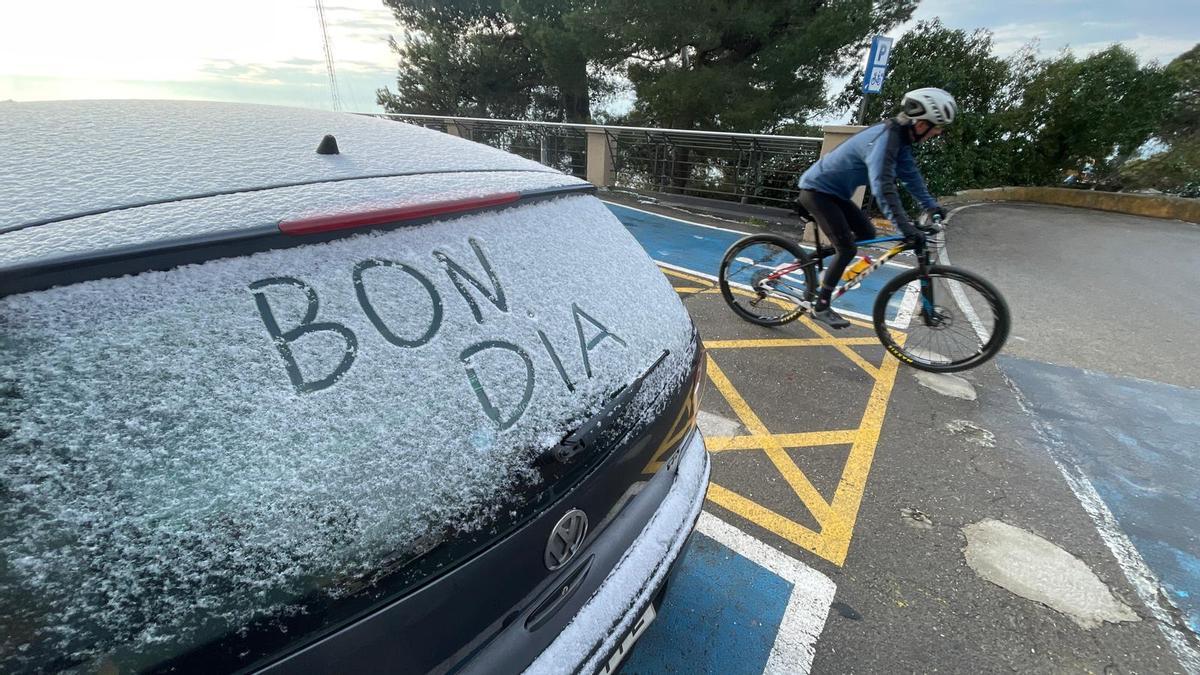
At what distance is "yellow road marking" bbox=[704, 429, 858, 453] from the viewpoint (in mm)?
3026

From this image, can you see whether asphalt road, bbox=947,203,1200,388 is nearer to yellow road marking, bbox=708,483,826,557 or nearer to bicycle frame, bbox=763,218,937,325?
bicycle frame, bbox=763,218,937,325

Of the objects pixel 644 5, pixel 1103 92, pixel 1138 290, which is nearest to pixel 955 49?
pixel 1103 92

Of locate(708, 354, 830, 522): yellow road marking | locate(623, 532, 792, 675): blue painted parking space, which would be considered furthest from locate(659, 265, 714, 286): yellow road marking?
locate(623, 532, 792, 675): blue painted parking space

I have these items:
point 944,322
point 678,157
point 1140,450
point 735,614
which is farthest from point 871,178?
point 678,157

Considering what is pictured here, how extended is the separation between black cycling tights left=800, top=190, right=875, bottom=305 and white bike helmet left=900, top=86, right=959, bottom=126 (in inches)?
27.5

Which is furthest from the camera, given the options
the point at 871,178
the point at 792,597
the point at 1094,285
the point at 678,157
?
the point at 678,157

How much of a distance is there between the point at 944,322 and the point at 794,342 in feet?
3.45

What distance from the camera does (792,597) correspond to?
2100 millimetres

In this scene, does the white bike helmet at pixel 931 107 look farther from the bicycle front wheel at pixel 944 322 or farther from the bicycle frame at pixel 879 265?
the bicycle front wheel at pixel 944 322

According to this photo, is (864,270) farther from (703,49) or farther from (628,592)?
(703,49)

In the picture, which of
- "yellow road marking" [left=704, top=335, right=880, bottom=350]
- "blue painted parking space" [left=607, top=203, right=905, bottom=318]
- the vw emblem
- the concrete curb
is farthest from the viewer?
the concrete curb

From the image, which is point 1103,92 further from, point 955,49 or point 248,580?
point 248,580

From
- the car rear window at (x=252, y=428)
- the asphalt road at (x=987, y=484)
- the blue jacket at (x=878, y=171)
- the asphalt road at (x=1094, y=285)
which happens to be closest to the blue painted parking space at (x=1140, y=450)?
the asphalt road at (x=987, y=484)

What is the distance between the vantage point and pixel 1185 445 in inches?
130
